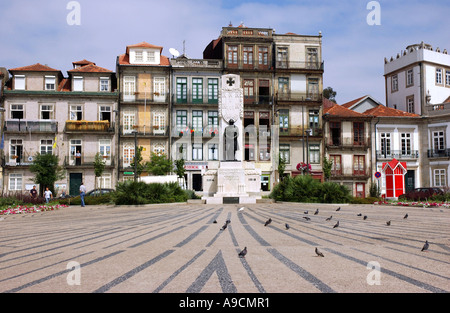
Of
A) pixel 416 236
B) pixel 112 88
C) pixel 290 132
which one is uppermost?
pixel 112 88

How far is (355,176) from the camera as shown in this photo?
47.8m

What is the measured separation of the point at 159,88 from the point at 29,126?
44.3ft

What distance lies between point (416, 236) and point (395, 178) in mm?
25390

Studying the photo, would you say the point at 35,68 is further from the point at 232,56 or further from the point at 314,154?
the point at 314,154

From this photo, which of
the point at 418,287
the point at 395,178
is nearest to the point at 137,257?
the point at 418,287

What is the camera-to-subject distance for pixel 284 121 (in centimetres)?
4797

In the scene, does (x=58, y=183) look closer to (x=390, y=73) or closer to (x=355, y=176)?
(x=355, y=176)

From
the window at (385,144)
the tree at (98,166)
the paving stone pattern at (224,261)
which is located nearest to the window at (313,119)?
the window at (385,144)

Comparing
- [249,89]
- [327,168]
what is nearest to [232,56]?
[249,89]

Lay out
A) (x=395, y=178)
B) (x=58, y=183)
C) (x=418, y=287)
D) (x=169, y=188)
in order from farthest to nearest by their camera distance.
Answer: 1. (x=58, y=183)
2. (x=395, y=178)
3. (x=169, y=188)
4. (x=418, y=287)

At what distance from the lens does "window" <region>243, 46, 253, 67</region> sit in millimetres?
48156

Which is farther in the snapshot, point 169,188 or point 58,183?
point 58,183

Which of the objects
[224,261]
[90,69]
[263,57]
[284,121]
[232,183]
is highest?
[263,57]

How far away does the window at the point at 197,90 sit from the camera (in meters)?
47.3
